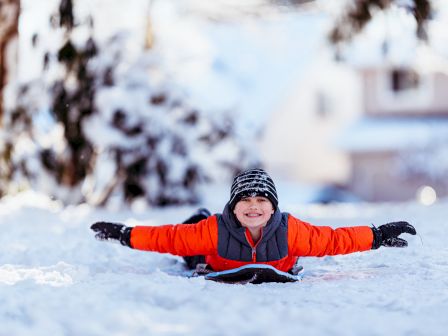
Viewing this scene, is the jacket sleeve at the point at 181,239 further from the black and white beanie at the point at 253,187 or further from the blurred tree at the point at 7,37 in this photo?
the blurred tree at the point at 7,37

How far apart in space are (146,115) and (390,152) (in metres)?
13.6

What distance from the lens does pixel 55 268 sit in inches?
153

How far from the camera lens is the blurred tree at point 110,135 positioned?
929cm

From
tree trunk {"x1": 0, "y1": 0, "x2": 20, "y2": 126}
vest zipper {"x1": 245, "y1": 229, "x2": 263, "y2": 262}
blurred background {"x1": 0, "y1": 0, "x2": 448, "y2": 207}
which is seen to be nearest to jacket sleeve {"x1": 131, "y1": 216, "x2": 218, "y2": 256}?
vest zipper {"x1": 245, "y1": 229, "x2": 263, "y2": 262}

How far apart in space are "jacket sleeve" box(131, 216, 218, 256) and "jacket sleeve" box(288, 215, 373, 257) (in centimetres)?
45

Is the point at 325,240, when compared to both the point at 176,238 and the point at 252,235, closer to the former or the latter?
the point at 252,235

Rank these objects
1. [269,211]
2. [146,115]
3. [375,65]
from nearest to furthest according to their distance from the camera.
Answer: [269,211] → [146,115] → [375,65]

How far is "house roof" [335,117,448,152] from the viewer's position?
2073cm

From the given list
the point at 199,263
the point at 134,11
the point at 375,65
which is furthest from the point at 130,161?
the point at 375,65

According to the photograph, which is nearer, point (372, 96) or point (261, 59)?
point (372, 96)

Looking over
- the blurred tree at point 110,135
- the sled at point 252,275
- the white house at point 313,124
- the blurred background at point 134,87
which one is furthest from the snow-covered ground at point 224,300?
the white house at point 313,124

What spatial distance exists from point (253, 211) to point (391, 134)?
18581 millimetres

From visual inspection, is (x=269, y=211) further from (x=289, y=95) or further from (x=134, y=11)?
(x=289, y=95)

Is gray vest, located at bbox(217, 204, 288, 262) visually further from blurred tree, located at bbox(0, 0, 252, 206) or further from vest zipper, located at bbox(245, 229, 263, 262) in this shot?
blurred tree, located at bbox(0, 0, 252, 206)
